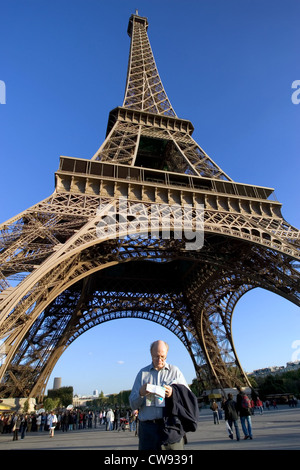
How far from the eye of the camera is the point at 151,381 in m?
2.59

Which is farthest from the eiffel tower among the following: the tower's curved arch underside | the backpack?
the backpack

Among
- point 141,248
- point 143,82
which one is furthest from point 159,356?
point 143,82

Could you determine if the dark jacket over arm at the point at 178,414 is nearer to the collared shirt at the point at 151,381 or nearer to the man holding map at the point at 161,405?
the man holding map at the point at 161,405

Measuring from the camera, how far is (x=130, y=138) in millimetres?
24203

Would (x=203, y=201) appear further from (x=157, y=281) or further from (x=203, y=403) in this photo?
(x=203, y=403)

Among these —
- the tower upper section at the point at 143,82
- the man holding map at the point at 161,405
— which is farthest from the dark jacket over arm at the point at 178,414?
the tower upper section at the point at 143,82

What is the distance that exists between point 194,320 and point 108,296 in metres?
9.15

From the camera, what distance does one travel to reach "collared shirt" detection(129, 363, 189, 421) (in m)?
2.39

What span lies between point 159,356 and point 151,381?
233mm

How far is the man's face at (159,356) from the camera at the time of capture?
2.57 m

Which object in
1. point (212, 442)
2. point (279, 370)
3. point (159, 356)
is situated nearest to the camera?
point (159, 356)

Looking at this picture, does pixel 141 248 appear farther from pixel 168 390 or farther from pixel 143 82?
pixel 143 82

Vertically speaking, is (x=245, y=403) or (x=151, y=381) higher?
(x=151, y=381)

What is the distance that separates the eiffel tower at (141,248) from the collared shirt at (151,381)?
8.70 meters
